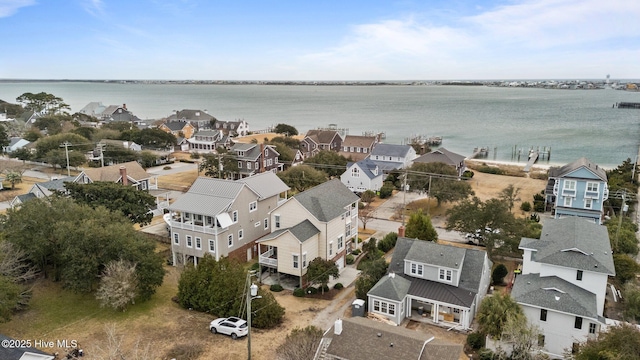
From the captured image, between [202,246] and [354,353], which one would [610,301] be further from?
[202,246]

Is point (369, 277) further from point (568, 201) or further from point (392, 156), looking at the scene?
point (392, 156)

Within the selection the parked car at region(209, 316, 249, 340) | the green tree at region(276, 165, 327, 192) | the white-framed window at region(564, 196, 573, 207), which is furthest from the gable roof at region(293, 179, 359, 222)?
the white-framed window at region(564, 196, 573, 207)

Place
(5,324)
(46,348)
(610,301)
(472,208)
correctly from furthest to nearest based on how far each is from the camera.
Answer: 1. (472,208)
2. (610,301)
3. (5,324)
4. (46,348)

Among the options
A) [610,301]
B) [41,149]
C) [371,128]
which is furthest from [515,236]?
[371,128]

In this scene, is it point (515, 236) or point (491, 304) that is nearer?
point (491, 304)

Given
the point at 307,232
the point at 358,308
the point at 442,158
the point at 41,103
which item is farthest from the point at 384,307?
the point at 41,103

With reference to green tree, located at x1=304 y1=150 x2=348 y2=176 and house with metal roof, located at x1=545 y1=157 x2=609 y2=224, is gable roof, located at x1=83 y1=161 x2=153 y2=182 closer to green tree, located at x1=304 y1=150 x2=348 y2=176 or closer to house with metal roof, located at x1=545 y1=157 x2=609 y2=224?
green tree, located at x1=304 y1=150 x2=348 y2=176
